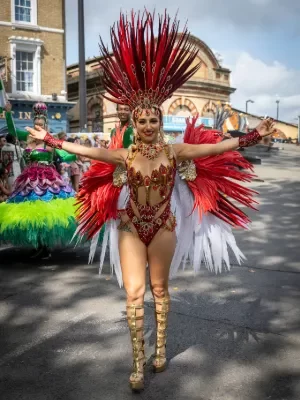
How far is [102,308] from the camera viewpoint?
4.77m

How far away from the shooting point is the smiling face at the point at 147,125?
3.27 m

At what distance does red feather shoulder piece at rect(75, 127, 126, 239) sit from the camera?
12.1 ft

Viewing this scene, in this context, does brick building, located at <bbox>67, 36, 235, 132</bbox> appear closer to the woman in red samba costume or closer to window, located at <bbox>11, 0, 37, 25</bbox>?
window, located at <bbox>11, 0, 37, 25</bbox>

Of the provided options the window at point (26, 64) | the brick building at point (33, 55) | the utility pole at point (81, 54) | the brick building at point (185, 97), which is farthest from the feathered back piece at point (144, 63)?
the brick building at point (185, 97)

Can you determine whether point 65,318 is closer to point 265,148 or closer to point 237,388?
point 237,388

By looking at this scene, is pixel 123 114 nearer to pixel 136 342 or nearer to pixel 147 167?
pixel 147 167

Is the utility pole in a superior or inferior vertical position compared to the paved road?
superior

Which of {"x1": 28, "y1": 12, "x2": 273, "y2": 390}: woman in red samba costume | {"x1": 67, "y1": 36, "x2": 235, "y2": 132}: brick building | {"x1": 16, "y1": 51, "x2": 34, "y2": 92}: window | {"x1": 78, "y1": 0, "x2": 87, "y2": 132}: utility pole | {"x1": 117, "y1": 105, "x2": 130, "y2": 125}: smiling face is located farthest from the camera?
{"x1": 67, "y1": 36, "x2": 235, "y2": 132}: brick building

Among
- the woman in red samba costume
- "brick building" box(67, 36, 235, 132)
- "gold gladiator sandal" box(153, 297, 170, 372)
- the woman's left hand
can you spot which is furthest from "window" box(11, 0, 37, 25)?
"gold gladiator sandal" box(153, 297, 170, 372)

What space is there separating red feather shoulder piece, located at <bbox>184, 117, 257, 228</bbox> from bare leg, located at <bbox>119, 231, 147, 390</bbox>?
670mm

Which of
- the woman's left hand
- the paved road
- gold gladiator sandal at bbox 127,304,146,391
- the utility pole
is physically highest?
the utility pole

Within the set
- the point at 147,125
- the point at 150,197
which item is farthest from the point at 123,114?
the point at 150,197

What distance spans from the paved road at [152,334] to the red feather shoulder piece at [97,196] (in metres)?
0.98

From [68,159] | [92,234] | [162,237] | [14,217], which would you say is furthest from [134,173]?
[68,159]
